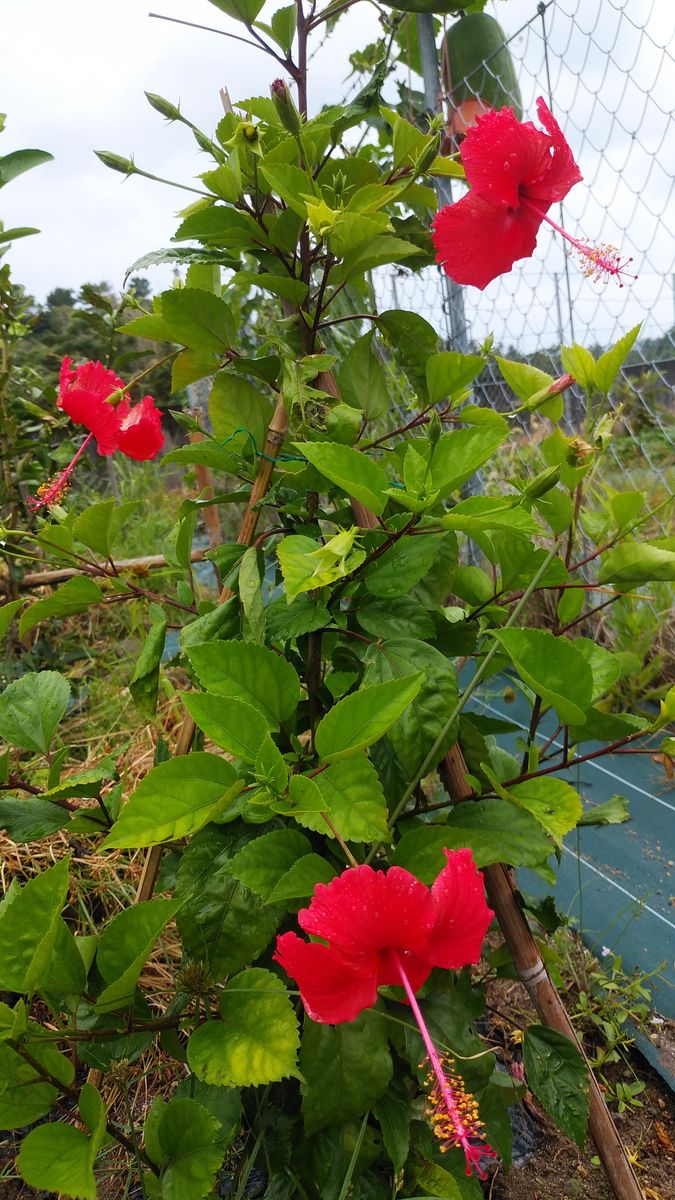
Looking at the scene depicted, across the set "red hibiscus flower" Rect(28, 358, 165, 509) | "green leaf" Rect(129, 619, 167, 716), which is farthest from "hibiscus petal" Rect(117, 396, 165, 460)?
"green leaf" Rect(129, 619, 167, 716)

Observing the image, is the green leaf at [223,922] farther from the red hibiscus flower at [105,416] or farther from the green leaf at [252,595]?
the red hibiscus flower at [105,416]

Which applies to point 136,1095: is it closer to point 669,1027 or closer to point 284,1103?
point 284,1103

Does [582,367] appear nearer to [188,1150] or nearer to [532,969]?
[532,969]

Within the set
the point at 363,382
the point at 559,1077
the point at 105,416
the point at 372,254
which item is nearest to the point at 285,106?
the point at 372,254

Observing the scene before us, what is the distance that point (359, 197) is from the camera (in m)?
0.62

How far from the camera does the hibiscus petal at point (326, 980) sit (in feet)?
1.35

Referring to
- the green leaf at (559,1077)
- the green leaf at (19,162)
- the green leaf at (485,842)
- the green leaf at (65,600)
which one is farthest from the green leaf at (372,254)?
the green leaf at (19,162)

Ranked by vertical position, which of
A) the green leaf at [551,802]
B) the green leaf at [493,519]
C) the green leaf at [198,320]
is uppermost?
the green leaf at [198,320]

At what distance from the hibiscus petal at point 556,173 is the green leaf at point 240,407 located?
294 millimetres

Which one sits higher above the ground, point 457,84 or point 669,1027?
point 457,84

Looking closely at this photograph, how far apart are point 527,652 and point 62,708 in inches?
16.6

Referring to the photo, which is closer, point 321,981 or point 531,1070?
point 321,981

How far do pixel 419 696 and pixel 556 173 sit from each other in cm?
43

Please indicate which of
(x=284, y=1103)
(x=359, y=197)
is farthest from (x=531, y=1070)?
(x=359, y=197)
